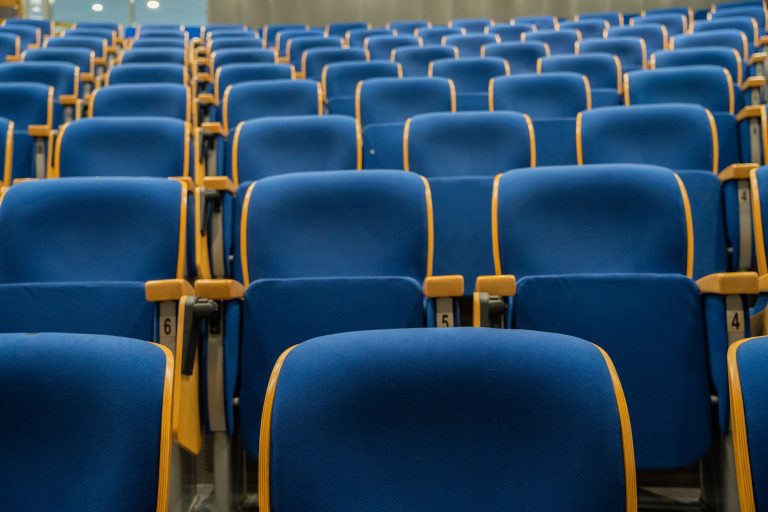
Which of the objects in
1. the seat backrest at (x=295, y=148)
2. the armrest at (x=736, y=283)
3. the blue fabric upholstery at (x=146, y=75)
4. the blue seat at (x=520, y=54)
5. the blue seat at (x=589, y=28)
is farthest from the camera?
the blue seat at (x=589, y=28)

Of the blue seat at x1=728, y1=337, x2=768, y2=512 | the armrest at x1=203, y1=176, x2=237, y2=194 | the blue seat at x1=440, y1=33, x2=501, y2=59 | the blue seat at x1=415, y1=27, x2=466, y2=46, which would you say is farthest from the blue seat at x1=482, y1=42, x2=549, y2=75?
the blue seat at x1=728, y1=337, x2=768, y2=512

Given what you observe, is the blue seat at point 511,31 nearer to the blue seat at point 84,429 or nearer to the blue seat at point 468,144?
the blue seat at point 468,144

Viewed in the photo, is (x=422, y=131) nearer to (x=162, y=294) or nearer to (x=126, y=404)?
(x=162, y=294)

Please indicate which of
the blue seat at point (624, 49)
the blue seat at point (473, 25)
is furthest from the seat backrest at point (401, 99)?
the blue seat at point (473, 25)

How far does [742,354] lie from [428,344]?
0.40 ft

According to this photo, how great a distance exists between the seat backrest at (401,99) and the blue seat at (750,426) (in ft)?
2.50

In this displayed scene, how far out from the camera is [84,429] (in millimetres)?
265

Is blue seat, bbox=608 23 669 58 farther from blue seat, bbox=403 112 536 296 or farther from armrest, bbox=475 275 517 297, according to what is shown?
armrest, bbox=475 275 517 297

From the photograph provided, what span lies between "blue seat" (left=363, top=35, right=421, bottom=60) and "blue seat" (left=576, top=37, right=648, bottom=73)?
427 millimetres

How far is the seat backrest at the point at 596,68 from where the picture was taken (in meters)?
1.16

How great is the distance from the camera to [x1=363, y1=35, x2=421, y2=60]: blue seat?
162 centimetres

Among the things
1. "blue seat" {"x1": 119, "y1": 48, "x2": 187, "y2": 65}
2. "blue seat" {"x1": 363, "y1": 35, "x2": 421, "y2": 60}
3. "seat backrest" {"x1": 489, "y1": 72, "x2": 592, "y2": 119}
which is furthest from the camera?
"blue seat" {"x1": 363, "y1": 35, "x2": 421, "y2": 60}

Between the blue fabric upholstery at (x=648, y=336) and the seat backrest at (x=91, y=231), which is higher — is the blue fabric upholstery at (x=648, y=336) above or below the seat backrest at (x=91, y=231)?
below

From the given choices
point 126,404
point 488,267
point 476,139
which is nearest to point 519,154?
point 476,139
